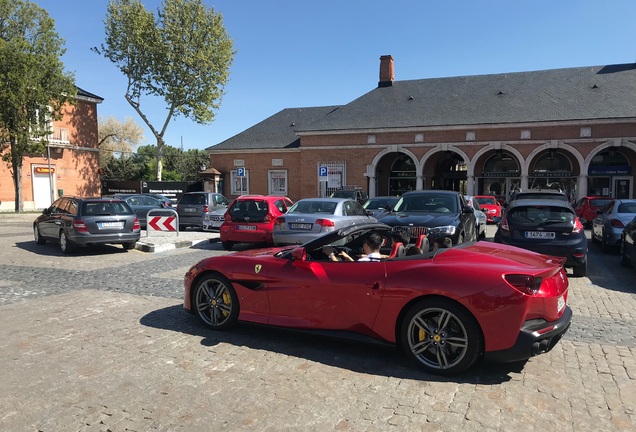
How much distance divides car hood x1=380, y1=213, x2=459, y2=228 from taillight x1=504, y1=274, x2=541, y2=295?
5285 mm

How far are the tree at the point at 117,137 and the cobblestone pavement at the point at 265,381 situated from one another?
67.5 meters

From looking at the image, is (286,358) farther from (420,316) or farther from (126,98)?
(126,98)

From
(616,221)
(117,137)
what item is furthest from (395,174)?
(117,137)

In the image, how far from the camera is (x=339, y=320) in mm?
4574

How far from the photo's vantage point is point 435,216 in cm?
985

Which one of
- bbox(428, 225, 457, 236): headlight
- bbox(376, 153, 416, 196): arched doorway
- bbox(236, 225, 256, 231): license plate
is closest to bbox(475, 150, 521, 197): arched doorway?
Result: bbox(376, 153, 416, 196): arched doorway

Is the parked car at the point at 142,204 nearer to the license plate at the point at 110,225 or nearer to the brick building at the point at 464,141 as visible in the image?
the license plate at the point at 110,225

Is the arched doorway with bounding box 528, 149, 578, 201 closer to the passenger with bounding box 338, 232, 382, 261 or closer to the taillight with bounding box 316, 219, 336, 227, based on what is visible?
the taillight with bounding box 316, 219, 336, 227

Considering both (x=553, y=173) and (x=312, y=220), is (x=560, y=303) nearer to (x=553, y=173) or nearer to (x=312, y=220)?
(x=312, y=220)

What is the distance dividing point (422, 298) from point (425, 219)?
556cm

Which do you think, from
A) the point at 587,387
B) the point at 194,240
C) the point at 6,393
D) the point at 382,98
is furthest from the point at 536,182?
the point at 6,393

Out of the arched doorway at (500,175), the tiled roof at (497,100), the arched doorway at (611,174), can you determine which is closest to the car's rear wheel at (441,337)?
the tiled roof at (497,100)

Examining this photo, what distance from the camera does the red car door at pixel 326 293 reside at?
444cm

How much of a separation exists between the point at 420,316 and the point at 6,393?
→ 11.7 ft
